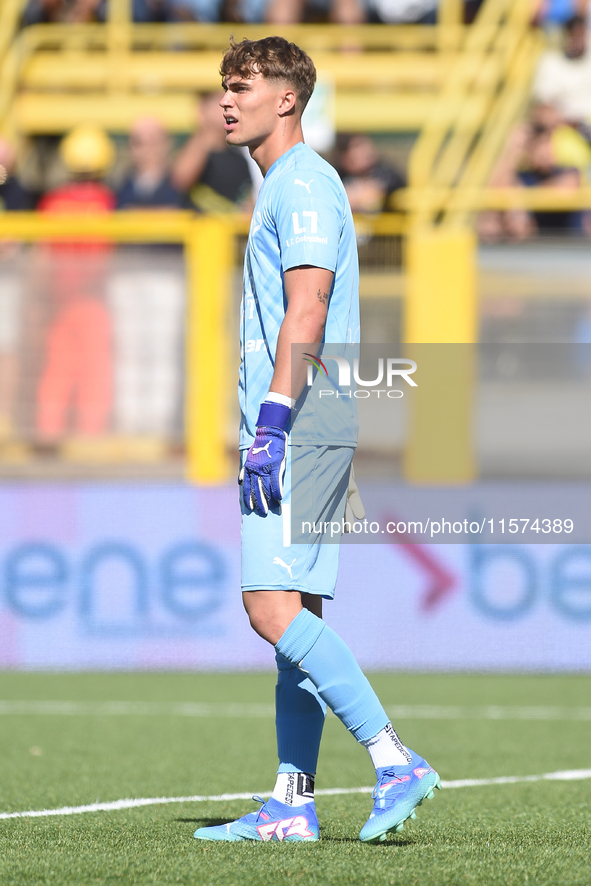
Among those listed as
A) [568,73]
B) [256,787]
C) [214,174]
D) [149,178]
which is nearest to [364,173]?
[214,174]

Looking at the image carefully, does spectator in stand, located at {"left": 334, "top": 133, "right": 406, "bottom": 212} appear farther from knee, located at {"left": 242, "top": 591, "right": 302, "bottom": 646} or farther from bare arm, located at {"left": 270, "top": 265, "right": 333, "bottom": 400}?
knee, located at {"left": 242, "top": 591, "right": 302, "bottom": 646}

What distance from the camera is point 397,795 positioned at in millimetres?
3207

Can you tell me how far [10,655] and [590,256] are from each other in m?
4.51

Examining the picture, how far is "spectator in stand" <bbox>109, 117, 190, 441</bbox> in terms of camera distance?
8516 millimetres

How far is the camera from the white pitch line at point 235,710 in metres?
6.54

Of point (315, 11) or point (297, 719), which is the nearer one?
point (297, 719)

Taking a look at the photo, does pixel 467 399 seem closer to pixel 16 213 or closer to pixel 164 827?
pixel 16 213

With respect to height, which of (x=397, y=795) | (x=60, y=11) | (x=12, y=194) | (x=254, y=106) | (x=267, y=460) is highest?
(x=60, y=11)

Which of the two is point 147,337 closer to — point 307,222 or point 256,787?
point 256,787

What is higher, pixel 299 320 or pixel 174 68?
pixel 174 68

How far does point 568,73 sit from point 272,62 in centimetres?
913

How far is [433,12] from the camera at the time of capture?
13234 mm

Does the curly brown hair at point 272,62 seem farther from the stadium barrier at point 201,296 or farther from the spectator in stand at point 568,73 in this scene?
the spectator in stand at point 568,73

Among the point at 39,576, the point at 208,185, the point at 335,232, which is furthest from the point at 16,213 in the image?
the point at 335,232
